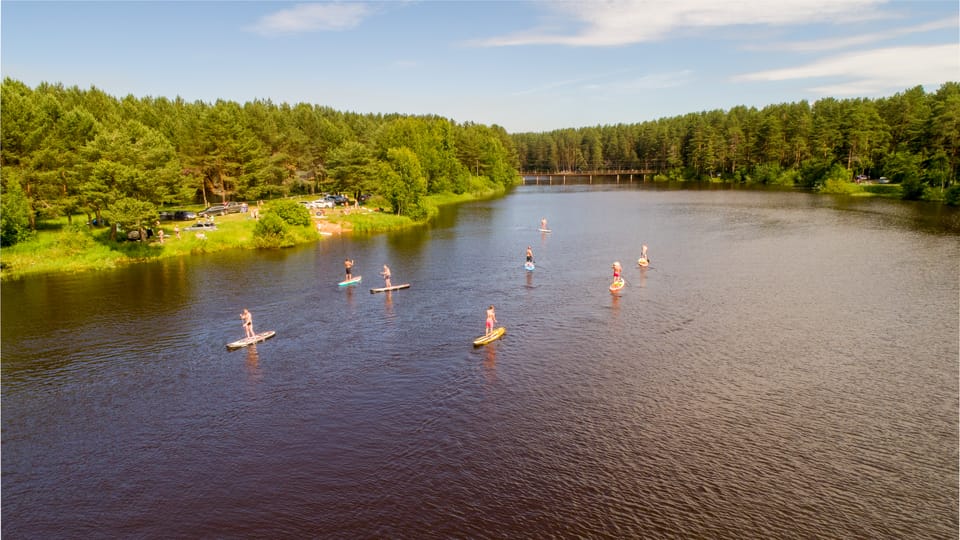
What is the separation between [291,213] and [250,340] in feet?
162

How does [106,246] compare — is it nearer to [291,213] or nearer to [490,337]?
[291,213]

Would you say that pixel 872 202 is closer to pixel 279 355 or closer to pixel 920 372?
pixel 920 372

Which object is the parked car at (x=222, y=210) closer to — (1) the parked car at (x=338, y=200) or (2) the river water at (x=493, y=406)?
(1) the parked car at (x=338, y=200)

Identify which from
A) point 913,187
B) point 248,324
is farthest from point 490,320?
point 913,187

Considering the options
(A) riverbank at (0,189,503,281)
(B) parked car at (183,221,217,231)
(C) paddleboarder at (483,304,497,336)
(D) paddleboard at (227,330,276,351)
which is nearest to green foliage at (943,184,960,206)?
(A) riverbank at (0,189,503,281)

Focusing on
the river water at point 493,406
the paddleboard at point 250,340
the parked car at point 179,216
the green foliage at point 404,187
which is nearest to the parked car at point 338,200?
the green foliage at point 404,187

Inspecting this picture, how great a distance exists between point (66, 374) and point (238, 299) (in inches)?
674

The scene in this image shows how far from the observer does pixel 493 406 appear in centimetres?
2966

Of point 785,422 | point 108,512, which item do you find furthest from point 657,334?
point 108,512

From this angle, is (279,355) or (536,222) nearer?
(279,355)

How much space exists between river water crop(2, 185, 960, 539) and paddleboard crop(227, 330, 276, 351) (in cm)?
73

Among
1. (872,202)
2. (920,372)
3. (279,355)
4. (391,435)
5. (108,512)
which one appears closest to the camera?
(108,512)

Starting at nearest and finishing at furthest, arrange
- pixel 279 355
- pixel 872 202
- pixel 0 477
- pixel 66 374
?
pixel 0 477 → pixel 66 374 → pixel 279 355 → pixel 872 202

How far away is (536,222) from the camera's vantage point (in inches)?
4097
